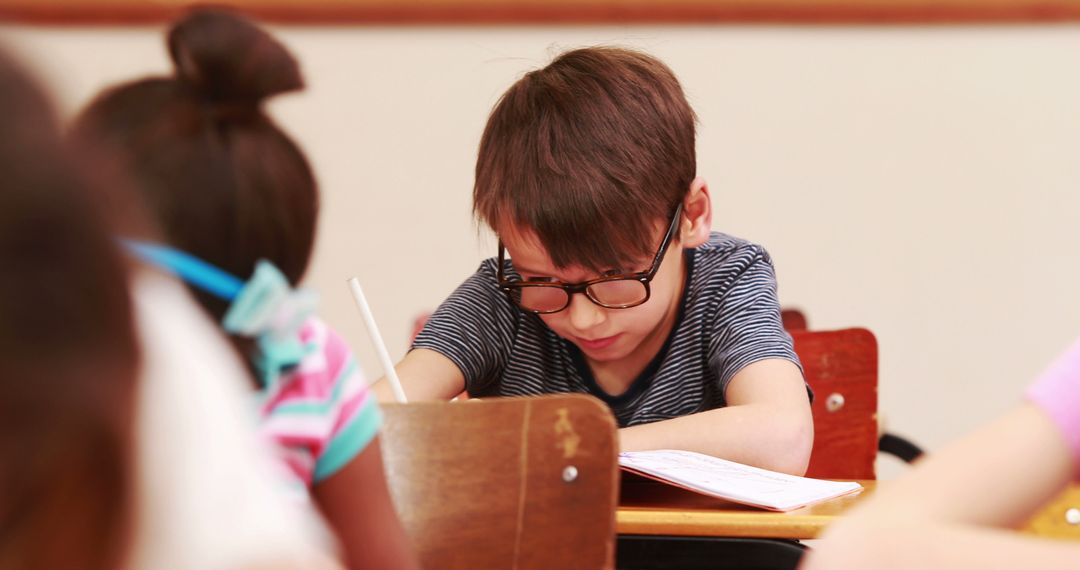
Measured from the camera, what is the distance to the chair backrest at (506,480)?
106 cm

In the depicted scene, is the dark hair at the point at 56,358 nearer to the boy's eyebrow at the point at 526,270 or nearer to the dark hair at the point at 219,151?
the dark hair at the point at 219,151

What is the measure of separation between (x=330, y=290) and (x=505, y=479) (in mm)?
1775

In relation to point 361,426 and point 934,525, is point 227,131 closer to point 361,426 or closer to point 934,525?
point 361,426

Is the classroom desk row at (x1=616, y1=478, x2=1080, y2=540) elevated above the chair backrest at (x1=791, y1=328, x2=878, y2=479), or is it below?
above

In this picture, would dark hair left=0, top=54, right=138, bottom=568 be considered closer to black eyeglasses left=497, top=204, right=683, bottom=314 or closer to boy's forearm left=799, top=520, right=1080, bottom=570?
boy's forearm left=799, top=520, right=1080, bottom=570

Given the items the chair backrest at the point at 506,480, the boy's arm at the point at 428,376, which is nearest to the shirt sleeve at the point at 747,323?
the boy's arm at the point at 428,376

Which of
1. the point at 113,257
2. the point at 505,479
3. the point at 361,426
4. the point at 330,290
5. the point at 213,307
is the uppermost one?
the point at 113,257

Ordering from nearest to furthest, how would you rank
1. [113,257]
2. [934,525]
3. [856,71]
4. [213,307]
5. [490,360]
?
[113,257]
[934,525]
[213,307]
[490,360]
[856,71]

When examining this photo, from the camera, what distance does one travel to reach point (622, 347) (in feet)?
5.15

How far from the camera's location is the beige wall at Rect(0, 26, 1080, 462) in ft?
8.70

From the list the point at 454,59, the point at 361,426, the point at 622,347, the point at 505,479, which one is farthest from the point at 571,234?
the point at 454,59

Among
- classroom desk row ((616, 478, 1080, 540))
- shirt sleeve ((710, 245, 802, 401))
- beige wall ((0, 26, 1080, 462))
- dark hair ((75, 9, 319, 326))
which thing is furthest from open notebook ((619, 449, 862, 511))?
beige wall ((0, 26, 1080, 462))

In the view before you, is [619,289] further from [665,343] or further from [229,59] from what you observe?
[229,59]

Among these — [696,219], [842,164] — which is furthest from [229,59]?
[842,164]
